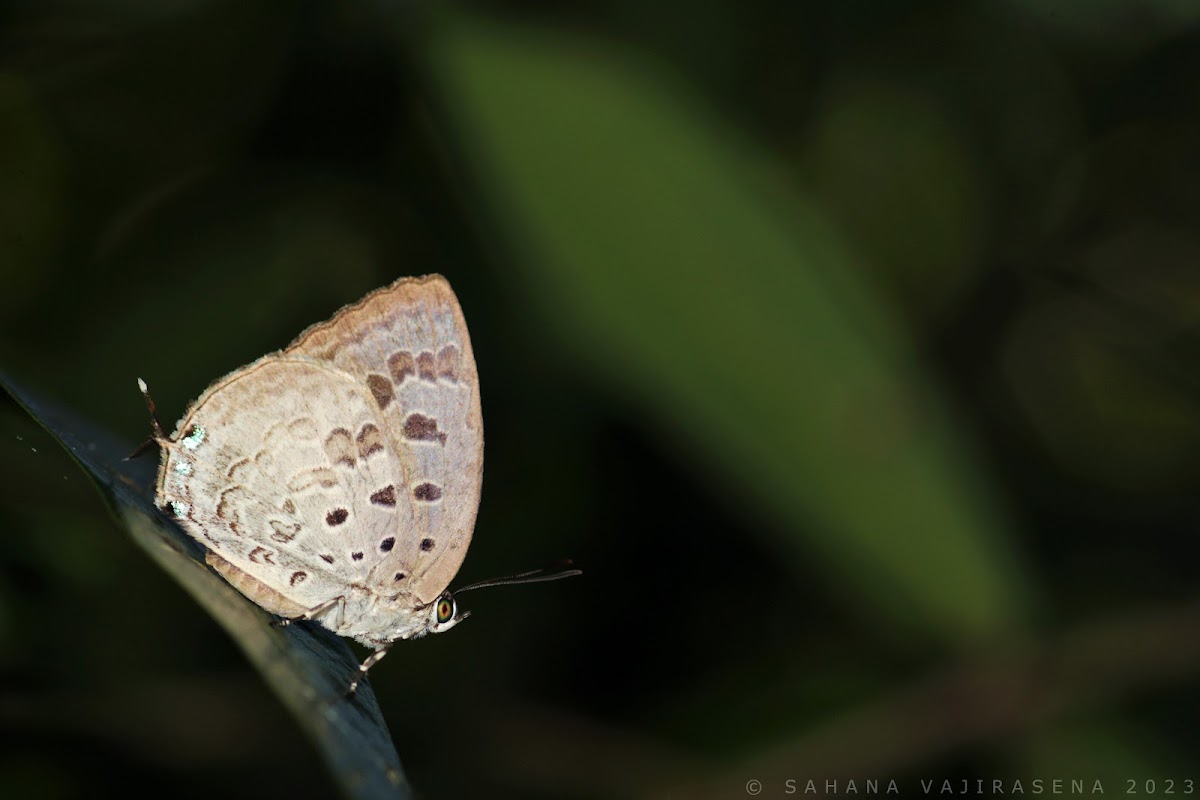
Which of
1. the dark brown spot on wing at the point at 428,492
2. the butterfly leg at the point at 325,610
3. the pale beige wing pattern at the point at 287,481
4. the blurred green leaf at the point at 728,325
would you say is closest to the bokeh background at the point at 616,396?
the blurred green leaf at the point at 728,325

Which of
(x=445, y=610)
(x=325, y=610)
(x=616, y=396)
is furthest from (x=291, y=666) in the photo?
(x=616, y=396)

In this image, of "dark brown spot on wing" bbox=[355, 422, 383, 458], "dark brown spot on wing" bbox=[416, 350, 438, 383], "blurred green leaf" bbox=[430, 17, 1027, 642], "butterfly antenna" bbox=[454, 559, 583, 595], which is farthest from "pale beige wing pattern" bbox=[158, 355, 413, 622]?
"blurred green leaf" bbox=[430, 17, 1027, 642]

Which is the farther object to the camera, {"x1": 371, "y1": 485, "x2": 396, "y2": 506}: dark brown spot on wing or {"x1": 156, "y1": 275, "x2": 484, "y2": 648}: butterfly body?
{"x1": 371, "y1": 485, "x2": 396, "y2": 506}: dark brown spot on wing

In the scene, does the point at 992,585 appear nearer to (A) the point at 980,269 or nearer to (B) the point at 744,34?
(A) the point at 980,269

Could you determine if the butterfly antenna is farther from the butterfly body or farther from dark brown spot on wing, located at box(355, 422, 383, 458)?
dark brown spot on wing, located at box(355, 422, 383, 458)

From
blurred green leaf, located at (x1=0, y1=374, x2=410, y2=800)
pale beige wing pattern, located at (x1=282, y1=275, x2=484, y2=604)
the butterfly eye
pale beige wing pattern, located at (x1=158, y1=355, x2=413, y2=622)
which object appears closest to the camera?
blurred green leaf, located at (x1=0, y1=374, x2=410, y2=800)

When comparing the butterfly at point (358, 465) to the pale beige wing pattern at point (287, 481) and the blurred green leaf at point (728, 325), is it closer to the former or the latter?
the pale beige wing pattern at point (287, 481)

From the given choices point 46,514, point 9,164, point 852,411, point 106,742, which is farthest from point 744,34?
point 106,742
